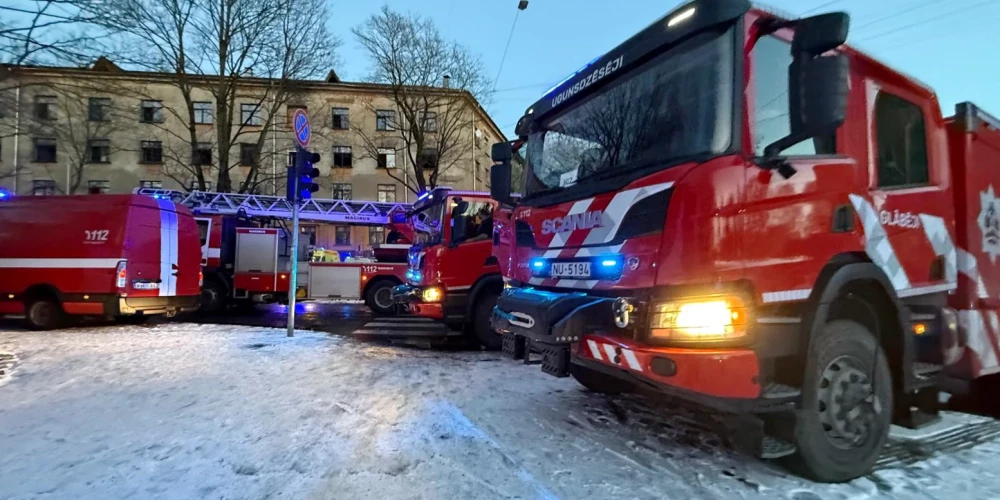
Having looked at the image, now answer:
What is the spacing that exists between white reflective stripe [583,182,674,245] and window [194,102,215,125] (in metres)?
37.4

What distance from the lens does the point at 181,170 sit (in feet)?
105

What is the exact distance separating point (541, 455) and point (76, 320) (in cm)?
1233

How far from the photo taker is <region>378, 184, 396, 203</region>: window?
36.7 meters

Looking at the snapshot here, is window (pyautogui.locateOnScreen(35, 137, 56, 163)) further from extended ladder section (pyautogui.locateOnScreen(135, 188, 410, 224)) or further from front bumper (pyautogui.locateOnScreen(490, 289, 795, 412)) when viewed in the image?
front bumper (pyautogui.locateOnScreen(490, 289, 795, 412))

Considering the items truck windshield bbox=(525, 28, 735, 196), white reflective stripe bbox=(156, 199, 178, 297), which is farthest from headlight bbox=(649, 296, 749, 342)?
white reflective stripe bbox=(156, 199, 178, 297)

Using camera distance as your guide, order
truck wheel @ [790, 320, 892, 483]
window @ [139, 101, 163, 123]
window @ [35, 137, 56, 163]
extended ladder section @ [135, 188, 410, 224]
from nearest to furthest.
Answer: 1. truck wheel @ [790, 320, 892, 483]
2. extended ladder section @ [135, 188, 410, 224]
3. window @ [139, 101, 163, 123]
4. window @ [35, 137, 56, 163]

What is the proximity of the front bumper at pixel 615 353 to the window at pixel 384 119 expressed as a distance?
32.7 m

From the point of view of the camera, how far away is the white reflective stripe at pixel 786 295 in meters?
3.02

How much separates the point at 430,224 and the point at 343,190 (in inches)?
1119

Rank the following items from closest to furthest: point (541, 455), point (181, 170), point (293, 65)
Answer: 1. point (541, 455)
2. point (293, 65)
3. point (181, 170)

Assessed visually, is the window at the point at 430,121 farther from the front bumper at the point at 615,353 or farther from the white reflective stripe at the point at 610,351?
the white reflective stripe at the point at 610,351

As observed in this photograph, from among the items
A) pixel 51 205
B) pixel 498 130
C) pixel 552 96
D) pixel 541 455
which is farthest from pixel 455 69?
pixel 541 455

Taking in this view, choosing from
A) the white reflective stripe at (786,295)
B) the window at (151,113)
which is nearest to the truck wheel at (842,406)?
the white reflective stripe at (786,295)

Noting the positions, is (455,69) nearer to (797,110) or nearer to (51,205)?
(51,205)
